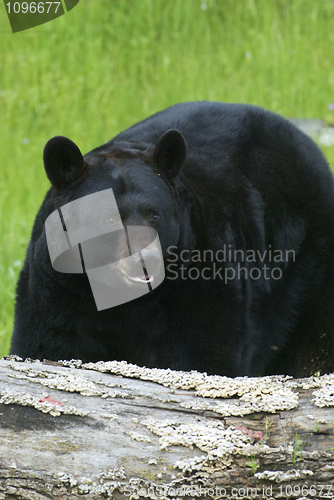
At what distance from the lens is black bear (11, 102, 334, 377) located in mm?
2967

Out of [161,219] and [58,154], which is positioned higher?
[58,154]

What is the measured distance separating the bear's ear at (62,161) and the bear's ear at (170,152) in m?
0.43

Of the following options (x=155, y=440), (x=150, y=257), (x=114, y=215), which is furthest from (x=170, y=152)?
(x=155, y=440)

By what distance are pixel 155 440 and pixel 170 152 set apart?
163 centimetres

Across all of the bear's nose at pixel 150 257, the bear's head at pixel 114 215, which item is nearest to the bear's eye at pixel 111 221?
the bear's head at pixel 114 215

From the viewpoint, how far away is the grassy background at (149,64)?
9070 millimetres

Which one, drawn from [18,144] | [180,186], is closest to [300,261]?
[180,186]

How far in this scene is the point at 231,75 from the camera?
10.2 metres

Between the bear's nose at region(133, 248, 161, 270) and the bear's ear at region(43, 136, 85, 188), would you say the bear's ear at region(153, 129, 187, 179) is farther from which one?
the bear's nose at region(133, 248, 161, 270)

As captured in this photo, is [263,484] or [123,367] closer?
[263,484]

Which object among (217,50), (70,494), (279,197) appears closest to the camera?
(70,494)

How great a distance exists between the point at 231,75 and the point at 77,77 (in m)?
2.69

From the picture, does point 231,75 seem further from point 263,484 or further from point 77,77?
point 263,484

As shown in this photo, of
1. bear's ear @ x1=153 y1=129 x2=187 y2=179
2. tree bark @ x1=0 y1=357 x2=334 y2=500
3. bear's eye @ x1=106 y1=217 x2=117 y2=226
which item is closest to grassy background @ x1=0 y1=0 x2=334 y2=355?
bear's ear @ x1=153 y1=129 x2=187 y2=179
